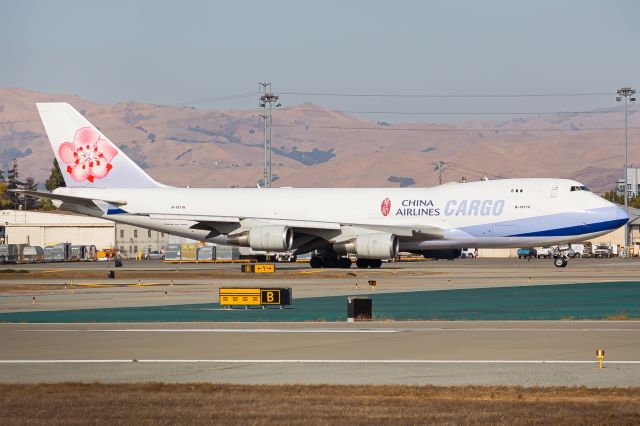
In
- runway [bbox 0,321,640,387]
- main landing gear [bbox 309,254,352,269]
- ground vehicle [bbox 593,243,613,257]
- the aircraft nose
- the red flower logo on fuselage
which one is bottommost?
runway [bbox 0,321,640,387]

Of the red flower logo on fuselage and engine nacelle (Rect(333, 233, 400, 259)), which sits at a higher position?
the red flower logo on fuselage

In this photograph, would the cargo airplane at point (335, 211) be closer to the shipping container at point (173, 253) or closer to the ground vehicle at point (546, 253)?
the shipping container at point (173, 253)

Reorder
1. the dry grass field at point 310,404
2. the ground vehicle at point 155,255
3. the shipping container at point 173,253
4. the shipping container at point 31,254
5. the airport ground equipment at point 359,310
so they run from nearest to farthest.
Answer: the dry grass field at point 310,404, the airport ground equipment at point 359,310, the shipping container at point 173,253, the shipping container at point 31,254, the ground vehicle at point 155,255

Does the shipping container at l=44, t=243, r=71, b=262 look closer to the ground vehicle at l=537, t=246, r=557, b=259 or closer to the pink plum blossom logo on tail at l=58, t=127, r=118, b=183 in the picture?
the pink plum blossom logo on tail at l=58, t=127, r=118, b=183

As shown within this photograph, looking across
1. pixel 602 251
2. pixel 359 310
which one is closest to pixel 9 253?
pixel 602 251

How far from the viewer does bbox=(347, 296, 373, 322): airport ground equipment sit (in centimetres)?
3268

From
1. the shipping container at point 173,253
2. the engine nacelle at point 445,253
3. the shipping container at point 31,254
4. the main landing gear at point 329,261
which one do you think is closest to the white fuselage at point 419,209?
the engine nacelle at point 445,253

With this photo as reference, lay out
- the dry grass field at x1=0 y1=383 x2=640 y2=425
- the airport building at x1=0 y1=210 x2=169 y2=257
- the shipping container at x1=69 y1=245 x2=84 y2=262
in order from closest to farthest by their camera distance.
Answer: the dry grass field at x1=0 y1=383 x2=640 y2=425 → the shipping container at x1=69 y1=245 x2=84 y2=262 → the airport building at x1=0 y1=210 x2=169 y2=257

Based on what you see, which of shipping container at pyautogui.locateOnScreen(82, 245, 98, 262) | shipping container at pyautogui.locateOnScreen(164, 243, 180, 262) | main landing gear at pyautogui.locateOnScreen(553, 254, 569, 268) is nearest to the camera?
main landing gear at pyautogui.locateOnScreen(553, 254, 569, 268)

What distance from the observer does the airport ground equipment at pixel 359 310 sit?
32.7 m

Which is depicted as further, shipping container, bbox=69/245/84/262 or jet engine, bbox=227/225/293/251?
shipping container, bbox=69/245/84/262

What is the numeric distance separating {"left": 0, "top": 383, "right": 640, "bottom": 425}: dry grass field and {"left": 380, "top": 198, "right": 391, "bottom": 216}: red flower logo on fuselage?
52375 millimetres

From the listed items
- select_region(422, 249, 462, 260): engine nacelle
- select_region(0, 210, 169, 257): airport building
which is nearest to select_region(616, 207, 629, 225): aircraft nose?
select_region(422, 249, 462, 260): engine nacelle

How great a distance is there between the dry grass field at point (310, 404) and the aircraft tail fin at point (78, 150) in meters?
60.2
